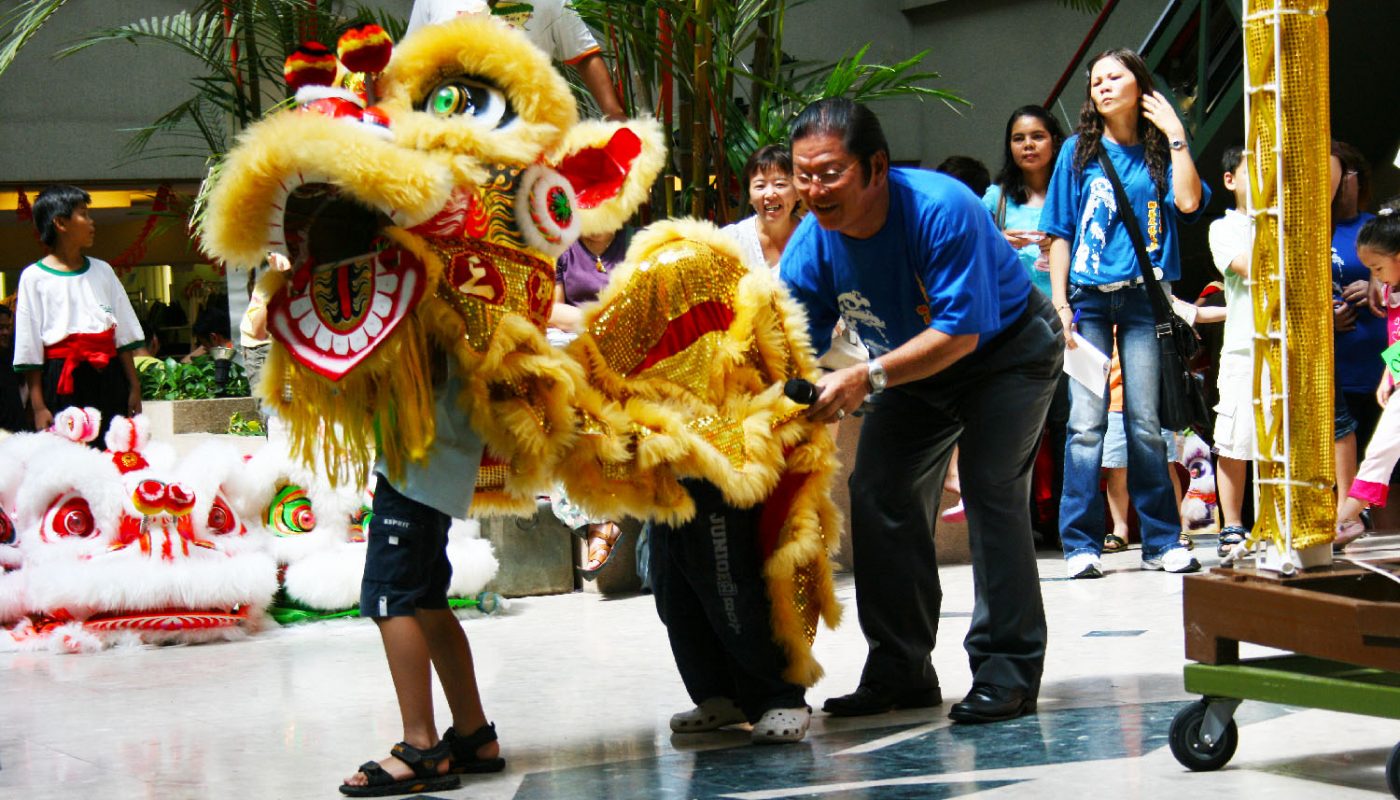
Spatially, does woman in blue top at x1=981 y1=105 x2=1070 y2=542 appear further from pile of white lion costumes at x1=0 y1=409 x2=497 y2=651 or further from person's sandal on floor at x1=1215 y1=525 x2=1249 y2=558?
pile of white lion costumes at x1=0 y1=409 x2=497 y2=651

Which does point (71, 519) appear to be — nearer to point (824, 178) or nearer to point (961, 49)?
point (824, 178)

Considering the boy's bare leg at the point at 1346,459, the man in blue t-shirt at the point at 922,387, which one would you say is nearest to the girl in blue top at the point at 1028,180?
the boy's bare leg at the point at 1346,459

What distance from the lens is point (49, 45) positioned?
1195cm

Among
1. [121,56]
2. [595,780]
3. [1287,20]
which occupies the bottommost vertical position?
[595,780]

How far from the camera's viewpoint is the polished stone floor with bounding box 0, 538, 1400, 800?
3.08m

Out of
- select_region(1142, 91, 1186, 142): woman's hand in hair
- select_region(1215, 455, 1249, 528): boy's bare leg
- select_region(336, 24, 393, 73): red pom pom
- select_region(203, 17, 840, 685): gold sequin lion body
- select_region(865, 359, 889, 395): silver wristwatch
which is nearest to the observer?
select_region(203, 17, 840, 685): gold sequin lion body

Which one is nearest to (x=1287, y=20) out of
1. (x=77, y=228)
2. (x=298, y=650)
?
(x=298, y=650)

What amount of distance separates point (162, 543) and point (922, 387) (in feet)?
8.85

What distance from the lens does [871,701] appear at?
3.78m

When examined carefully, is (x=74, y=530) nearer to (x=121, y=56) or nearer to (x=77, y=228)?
(x=77, y=228)

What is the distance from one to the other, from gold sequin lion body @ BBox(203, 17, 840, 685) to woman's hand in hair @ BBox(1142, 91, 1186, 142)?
2.77 meters

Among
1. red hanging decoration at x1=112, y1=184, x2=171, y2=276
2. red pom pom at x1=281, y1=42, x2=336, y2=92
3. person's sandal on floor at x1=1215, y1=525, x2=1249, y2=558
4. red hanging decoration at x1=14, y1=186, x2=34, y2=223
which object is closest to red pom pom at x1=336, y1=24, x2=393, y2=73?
red pom pom at x1=281, y1=42, x2=336, y2=92

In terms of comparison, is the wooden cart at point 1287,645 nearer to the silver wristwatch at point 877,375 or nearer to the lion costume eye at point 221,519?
the silver wristwatch at point 877,375

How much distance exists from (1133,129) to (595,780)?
12.1ft
